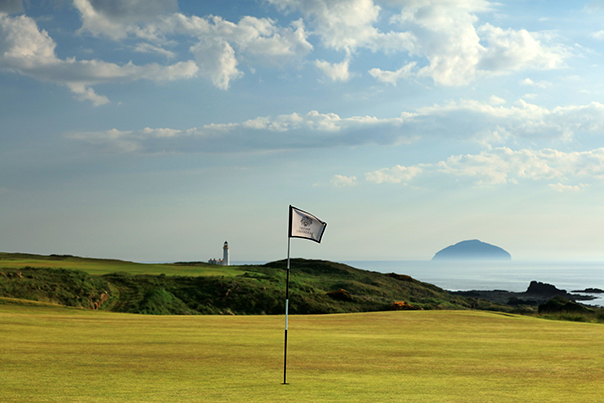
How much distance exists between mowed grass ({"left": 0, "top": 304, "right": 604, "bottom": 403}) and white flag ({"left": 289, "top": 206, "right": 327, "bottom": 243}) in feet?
12.9

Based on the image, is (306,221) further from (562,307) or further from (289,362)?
(562,307)

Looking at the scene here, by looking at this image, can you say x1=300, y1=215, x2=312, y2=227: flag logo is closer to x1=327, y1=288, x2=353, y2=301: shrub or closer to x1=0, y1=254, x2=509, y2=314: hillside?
x1=0, y1=254, x2=509, y2=314: hillside

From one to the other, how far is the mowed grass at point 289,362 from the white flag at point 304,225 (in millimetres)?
3938

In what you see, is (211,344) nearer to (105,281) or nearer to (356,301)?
(105,281)

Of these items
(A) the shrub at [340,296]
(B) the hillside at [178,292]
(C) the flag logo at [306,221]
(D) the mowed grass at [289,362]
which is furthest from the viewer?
(A) the shrub at [340,296]

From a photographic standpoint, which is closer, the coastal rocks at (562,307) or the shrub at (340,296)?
the coastal rocks at (562,307)

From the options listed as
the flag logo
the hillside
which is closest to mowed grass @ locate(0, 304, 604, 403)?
the flag logo

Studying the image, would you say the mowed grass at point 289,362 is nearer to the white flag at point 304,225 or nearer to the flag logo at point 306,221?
the white flag at point 304,225

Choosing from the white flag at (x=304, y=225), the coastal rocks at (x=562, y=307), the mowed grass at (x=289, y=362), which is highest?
the white flag at (x=304, y=225)

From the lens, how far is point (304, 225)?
47.6ft

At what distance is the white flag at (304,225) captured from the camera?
46.6 ft

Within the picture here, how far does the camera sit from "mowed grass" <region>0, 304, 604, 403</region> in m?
11.6

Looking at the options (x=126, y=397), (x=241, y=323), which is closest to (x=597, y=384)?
(x=126, y=397)

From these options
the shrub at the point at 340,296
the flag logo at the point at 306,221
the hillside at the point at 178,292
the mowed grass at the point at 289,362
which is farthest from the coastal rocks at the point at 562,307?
the flag logo at the point at 306,221
